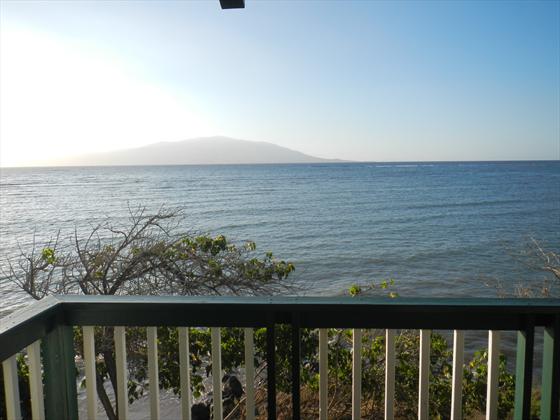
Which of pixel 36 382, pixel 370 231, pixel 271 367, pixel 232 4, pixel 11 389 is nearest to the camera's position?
pixel 11 389

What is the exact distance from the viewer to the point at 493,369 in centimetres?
158

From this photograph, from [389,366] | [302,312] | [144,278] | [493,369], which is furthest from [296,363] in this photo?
[144,278]

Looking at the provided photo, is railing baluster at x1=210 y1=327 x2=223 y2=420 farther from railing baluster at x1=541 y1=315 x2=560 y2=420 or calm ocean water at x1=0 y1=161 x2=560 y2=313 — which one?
calm ocean water at x1=0 y1=161 x2=560 y2=313

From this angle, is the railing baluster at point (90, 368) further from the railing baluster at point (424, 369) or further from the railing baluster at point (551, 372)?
the railing baluster at point (551, 372)

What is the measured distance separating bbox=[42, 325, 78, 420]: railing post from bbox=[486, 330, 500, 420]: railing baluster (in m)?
1.49

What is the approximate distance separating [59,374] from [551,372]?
5.57 ft

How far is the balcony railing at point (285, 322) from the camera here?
1456 millimetres

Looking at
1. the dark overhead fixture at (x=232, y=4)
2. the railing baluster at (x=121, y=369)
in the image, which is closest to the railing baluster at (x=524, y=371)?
the railing baluster at (x=121, y=369)

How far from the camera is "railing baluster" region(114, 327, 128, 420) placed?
5.30 feet

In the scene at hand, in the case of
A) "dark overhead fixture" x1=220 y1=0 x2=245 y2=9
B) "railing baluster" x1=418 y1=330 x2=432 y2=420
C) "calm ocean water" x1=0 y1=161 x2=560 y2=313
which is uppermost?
"dark overhead fixture" x1=220 y1=0 x2=245 y2=9

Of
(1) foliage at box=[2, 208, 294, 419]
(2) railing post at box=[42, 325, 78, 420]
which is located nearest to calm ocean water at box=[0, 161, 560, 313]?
(1) foliage at box=[2, 208, 294, 419]

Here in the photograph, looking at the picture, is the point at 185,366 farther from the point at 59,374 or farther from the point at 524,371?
the point at 524,371

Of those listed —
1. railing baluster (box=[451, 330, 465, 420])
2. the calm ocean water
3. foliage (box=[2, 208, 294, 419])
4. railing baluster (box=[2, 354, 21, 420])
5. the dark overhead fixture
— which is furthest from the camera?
the calm ocean water

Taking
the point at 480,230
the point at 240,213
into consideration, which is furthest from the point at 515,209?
the point at 240,213
